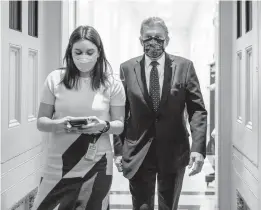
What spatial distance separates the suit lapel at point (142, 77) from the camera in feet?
6.61

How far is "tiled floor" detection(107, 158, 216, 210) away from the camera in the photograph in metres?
3.48

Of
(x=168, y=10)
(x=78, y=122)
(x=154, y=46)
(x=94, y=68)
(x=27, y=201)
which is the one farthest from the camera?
(x=168, y=10)

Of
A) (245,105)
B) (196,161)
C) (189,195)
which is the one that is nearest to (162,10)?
(189,195)

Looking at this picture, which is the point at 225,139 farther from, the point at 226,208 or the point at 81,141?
the point at 81,141

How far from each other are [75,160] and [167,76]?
598 mm

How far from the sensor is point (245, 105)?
2.45m

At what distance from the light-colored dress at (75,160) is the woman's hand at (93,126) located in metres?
0.04

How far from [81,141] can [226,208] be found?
59.6 inches

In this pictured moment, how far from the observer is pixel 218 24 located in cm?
288

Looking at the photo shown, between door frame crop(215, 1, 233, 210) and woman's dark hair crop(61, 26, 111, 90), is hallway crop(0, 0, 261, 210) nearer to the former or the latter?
door frame crop(215, 1, 233, 210)

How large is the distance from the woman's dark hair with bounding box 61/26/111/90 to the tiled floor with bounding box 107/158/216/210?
73.2 inches

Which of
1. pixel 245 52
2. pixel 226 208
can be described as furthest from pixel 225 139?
pixel 245 52

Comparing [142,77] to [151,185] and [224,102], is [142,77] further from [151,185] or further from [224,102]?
[224,102]

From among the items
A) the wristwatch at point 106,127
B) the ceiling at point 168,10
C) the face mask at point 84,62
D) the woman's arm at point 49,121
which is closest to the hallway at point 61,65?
the woman's arm at point 49,121
